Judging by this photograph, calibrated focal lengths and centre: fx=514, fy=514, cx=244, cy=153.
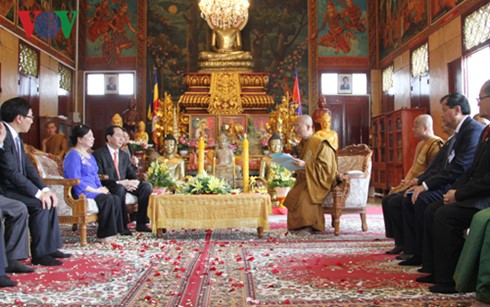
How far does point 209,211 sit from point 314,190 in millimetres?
1257

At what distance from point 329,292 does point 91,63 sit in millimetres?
13187

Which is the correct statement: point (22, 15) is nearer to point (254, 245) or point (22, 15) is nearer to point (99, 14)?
point (254, 245)

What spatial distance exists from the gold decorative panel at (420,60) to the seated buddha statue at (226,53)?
170 inches

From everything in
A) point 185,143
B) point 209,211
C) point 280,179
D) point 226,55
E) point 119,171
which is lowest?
point 209,211

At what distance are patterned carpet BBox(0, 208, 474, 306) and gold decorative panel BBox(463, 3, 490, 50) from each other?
4751mm

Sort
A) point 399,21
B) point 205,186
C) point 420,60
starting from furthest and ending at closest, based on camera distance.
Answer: point 399,21 < point 420,60 < point 205,186

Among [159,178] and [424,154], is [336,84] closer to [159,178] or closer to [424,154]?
[159,178]

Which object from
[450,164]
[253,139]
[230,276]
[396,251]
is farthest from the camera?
[253,139]

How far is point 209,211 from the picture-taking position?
546cm

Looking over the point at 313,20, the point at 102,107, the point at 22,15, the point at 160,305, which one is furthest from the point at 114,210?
the point at 313,20

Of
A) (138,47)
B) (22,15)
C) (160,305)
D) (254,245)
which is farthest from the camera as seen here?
(138,47)

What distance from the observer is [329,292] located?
313cm

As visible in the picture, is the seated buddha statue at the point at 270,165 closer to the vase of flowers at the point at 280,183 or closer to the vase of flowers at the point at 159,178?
the vase of flowers at the point at 280,183

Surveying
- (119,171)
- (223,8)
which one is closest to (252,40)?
(223,8)
